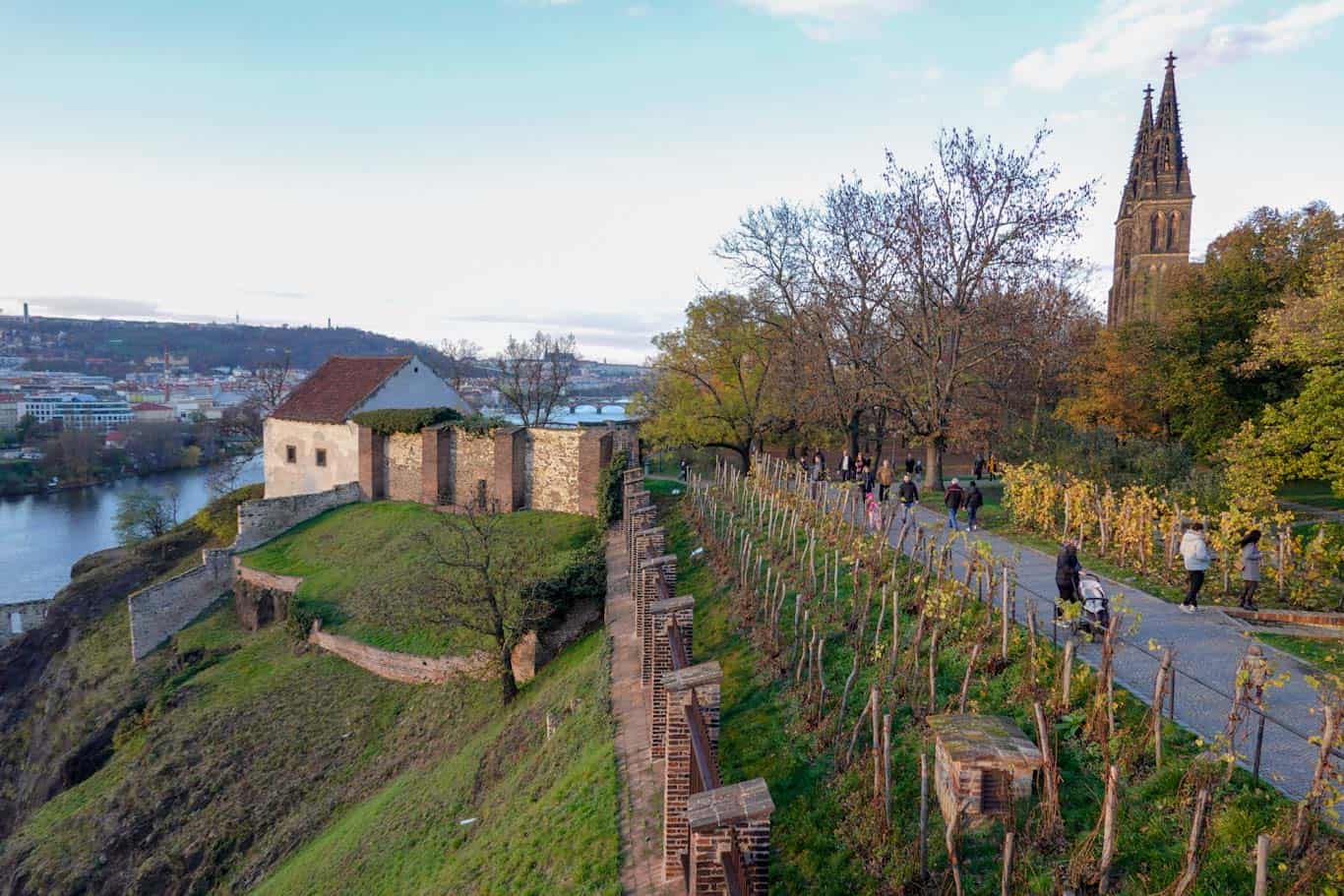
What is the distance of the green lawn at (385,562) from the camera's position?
18828mm

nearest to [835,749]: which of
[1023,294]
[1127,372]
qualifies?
[1023,294]

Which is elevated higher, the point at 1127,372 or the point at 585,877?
the point at 1127,372

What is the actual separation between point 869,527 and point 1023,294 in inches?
538

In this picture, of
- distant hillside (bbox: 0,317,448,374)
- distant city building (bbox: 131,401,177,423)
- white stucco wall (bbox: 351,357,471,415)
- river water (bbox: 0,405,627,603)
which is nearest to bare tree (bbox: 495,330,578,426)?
→ river water (bbox: 0,405,627,603)

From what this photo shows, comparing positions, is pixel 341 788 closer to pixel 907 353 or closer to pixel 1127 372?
pixel 907 353

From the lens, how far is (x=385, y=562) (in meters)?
23.6

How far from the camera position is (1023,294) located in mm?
26188

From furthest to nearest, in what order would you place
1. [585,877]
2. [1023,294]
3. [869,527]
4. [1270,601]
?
[1023,294], [869,527], [1270,601], [585,877]

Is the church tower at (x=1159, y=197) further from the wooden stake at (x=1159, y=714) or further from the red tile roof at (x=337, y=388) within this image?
the wooden stake at (x=1159, y=714)

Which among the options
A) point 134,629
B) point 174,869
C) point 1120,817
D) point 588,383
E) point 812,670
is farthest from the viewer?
point 588,383

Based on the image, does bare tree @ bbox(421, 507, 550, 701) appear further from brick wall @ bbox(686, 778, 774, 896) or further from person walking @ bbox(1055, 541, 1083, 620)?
brick wall @ bbox(686, 778, 774, 896)

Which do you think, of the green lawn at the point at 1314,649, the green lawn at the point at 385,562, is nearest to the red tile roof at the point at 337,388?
the green lawn at the point at 385,562

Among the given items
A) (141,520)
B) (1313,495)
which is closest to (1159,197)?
(1313,495)

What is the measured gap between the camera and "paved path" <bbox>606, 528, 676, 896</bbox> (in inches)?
280
